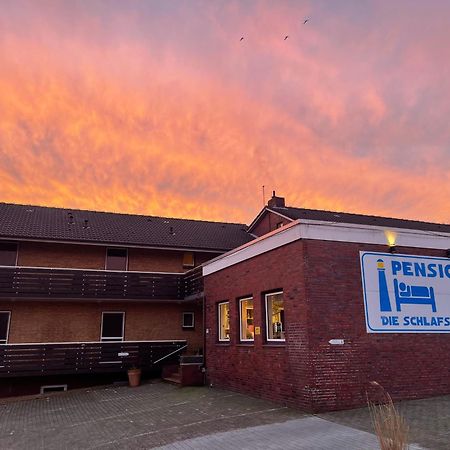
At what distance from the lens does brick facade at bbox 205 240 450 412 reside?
10859mm

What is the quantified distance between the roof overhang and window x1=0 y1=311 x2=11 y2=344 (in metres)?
12.1

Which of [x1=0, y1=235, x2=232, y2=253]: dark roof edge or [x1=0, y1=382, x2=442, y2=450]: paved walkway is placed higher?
[x1=0, y1=235, x2=232, y2=253]: dark roof edge

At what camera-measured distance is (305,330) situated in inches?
434

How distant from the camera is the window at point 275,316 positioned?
12609 millimetres

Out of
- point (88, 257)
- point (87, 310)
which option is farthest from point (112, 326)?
point (88, 257)

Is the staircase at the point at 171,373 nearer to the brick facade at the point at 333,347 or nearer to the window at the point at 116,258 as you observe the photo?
the window at the point at 116,258

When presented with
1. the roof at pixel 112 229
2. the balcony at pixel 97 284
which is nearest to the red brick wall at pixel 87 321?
the balcony at pixel 97 284

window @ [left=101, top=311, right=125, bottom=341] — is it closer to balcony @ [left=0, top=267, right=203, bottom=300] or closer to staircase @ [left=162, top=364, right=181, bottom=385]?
balcony @ [left=0, top=267, right=203, bottom=300]

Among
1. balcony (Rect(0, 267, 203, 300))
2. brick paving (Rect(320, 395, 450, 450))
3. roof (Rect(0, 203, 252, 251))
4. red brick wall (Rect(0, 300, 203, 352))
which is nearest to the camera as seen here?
brick paving (Rect(320, 395, 450, 450))

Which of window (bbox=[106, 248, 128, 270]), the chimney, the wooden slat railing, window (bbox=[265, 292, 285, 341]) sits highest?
the chimney

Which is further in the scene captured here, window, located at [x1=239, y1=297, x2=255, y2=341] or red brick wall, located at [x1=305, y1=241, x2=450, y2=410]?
window, located at [x1=239, y1=297, x2=255, y2=341]

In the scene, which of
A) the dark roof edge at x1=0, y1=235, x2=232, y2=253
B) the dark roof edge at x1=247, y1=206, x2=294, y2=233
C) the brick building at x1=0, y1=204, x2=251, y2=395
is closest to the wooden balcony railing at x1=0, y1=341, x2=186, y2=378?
the brick building at x1=0, y1=204, x2=251, y2=395

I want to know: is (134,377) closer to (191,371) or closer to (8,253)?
(191,371)

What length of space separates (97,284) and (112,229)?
378cm
